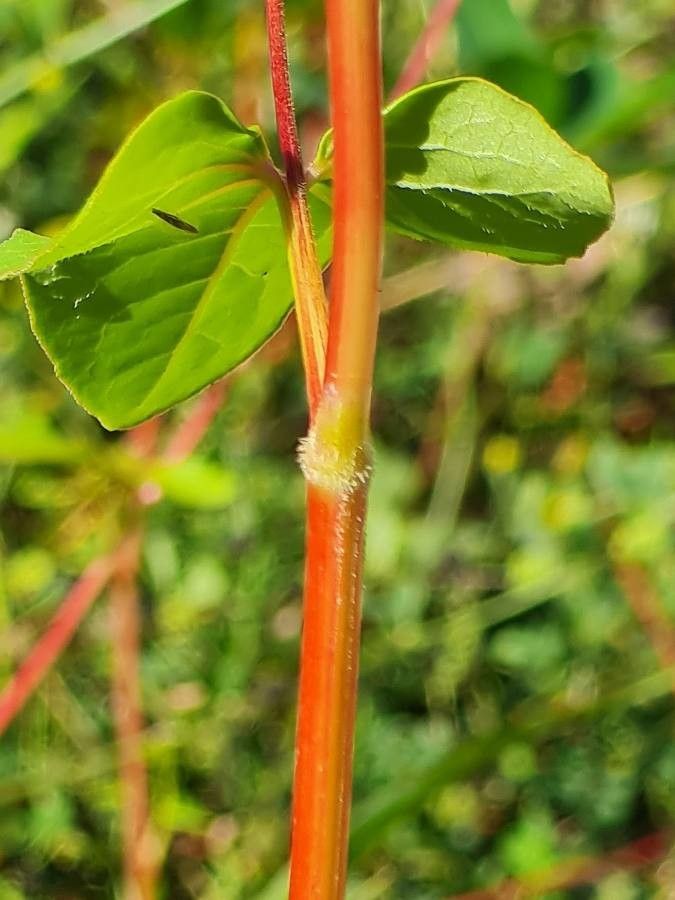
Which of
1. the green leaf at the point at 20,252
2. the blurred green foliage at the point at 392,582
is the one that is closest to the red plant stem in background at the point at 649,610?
the blurred green foliage at the point at 392,582

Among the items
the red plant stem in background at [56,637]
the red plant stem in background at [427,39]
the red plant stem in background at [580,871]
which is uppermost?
the red plant stem in background at [427,39]

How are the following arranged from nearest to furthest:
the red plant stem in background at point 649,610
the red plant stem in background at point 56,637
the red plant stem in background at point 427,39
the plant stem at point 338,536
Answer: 1. the plant stem at point 338,536
2. the red plant stem in background at point 427,39
3. the red plant stem in background at point 56,637
4. the red plant stem in background at point 649,610

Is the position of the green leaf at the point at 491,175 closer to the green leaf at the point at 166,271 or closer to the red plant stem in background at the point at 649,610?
the green leaf at the point at 166,271

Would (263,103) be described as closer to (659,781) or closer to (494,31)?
(494,31)

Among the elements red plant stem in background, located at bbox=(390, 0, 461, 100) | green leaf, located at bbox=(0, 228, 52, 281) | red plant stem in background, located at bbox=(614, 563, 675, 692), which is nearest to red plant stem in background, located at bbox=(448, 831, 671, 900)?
red plant stem in background, located at bbox=(614, 563, 675, 692)

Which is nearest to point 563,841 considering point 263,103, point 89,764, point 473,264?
point 89,764

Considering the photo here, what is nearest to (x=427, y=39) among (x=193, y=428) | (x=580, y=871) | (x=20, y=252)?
(x=193, y=428)
